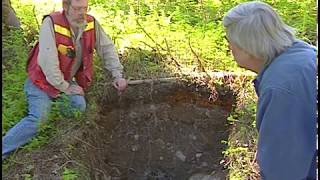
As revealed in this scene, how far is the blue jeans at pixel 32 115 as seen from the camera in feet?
15.2

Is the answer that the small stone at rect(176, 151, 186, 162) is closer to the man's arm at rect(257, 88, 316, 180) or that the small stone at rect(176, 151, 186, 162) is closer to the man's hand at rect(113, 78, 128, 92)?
the man's hand at rect(113, 78, 128, 92)

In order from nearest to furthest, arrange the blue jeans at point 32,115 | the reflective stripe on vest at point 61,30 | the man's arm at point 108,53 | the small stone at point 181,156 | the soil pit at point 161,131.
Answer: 1. the blue jeans at point 32,115
2. the reflective stripe on vest at point 61,30
3. the man's arm at point 108,53
4. the soil pit at point 161,131
5. the small stone at point 181,156

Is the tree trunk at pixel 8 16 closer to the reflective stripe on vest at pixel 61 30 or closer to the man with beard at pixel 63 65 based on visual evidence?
the man with beard at pixel 63 65

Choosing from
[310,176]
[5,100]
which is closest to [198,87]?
[5,100]

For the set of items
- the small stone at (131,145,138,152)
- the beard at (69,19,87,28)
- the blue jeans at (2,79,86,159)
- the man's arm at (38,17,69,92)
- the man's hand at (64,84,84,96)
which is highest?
the beard at (69,19,87,28)

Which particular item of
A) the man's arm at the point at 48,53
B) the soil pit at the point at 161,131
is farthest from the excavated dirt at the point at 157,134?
the man's arm at the point at 48,53

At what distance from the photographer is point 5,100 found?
17.1 feet

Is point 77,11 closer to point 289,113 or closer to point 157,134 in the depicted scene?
point 157,134

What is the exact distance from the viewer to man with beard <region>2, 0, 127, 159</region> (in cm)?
471

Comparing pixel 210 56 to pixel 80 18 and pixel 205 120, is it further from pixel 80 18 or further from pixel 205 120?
pixel 80 18

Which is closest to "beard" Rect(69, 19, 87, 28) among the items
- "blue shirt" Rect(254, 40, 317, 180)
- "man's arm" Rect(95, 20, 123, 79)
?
"man's arm" Rect(95, 20, 123, 79)

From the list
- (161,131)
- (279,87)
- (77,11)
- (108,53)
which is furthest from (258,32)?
(161,131)

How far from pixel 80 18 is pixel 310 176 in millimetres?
2489

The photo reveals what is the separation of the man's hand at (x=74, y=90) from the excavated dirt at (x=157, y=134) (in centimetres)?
26
